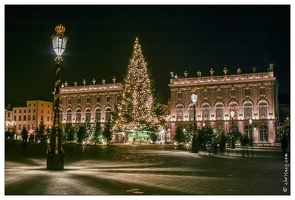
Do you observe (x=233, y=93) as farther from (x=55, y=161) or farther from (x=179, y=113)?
(x=55, y=161)

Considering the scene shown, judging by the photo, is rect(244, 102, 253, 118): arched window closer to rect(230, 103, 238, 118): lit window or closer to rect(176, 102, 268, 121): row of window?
rect(176, 102, 268, 121): row of window

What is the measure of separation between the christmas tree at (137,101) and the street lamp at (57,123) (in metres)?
31.8

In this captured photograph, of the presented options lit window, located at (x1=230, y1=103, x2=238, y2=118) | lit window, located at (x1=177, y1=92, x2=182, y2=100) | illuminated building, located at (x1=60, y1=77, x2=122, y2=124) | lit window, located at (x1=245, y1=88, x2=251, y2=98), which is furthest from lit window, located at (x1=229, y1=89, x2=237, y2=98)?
illuminated building, located at (x1=60, y1=77, x2=122, y2=124)

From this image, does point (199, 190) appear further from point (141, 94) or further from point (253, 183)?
point (141, 94)

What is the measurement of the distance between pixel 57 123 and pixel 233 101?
57.7 meters

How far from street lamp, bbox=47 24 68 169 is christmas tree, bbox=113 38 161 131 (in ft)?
104

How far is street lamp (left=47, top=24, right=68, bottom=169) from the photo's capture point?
1278cm

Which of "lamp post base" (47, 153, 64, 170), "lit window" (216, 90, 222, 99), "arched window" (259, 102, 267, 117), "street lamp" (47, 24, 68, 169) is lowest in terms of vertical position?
"lamp post base" (47, 153, 64, 170)

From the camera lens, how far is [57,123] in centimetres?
1320

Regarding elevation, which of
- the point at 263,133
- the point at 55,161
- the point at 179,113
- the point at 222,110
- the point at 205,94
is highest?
the point at 205,94

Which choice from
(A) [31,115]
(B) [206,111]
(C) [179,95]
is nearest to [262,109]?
(B) [206,111]

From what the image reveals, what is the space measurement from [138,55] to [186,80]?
86.8 feet

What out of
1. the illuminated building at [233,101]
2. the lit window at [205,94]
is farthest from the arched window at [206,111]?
the lit window at [205,94]

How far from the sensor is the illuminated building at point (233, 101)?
63344 millimetres
